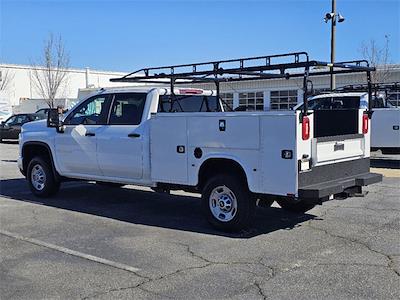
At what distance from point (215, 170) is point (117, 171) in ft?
6.44

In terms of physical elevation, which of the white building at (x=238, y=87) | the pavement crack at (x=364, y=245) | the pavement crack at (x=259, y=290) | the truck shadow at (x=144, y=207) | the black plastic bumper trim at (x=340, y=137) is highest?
the white building at (x=238, y=87)

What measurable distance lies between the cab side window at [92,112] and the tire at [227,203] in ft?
8.38

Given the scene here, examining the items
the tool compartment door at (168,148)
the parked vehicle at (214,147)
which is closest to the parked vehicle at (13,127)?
the parked vehicle at (214,147)

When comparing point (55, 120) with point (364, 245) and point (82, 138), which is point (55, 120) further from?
point (364, 245)

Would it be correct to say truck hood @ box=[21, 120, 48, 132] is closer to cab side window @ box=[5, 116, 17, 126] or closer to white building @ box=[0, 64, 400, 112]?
white building @ box=[0, 64, 400, 112]

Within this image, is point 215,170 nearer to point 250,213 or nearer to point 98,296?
point 250,213

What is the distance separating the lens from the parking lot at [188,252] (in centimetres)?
494

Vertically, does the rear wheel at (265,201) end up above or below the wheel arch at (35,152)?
below

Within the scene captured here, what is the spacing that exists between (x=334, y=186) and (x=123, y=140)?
11.1ft

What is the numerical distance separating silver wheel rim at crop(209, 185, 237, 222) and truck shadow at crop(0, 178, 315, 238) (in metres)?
0.23

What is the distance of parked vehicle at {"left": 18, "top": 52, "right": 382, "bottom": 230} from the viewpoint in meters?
6.48

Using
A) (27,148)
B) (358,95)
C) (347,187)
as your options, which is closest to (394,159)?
(358,95)

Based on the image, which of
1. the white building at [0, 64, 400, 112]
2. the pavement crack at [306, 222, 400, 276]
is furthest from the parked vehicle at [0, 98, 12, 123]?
the pavement crack at [306, 222, 400, 276]

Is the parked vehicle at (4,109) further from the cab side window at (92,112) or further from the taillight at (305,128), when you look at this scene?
the taillight at (305,128)
